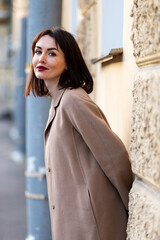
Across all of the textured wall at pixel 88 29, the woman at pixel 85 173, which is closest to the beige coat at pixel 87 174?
the woman at pixel 85 173

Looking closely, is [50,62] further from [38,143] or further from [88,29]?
[88,29]

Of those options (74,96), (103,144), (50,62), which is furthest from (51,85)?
(103,144)

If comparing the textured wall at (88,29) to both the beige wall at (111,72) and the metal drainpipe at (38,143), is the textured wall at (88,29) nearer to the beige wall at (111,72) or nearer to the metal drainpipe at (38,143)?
the beige wall at (111,72)

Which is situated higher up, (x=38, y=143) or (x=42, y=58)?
(x=42, y=58)

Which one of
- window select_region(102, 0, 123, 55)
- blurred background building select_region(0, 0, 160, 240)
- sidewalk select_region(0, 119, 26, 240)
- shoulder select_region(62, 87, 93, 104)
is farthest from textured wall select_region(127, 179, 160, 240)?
sidewalk select_region(0, 119, 26, 240)

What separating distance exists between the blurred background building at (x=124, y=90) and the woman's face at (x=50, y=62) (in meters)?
0.30

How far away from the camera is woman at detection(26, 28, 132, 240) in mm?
2062

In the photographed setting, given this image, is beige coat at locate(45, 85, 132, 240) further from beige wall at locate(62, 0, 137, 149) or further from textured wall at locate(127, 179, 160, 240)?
beige wall at locate(62, 0, 137, 149)

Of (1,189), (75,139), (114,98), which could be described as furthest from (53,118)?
(1,189)

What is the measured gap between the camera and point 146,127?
172cm

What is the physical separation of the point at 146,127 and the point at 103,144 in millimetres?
379

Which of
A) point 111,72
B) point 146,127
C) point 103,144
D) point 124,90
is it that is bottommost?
point 103,144

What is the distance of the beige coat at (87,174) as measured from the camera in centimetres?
206

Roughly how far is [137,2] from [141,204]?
0.77m
